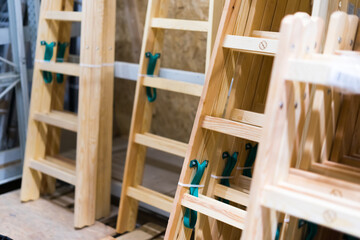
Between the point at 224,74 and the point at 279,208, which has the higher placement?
the point at 224,74

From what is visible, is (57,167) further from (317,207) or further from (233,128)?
(317,207)

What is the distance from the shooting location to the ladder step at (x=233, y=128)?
150cm

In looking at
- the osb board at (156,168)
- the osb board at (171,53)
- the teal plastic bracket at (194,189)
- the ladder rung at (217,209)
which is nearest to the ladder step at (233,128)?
the teal plastic bracket at (194,189)

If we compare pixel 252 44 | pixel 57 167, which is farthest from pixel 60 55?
pixel 252 44

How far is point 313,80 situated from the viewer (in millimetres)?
982

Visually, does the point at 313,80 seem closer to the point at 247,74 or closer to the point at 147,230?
the point at 247,74

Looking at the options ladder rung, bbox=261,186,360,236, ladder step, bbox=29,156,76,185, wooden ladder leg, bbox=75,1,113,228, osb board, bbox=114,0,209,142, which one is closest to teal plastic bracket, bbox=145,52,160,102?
wooden ladder leg, bbox=75,1,113,228

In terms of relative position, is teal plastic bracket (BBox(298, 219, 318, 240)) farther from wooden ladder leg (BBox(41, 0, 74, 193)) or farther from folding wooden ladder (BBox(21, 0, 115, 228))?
wooden ladder leg (BBox(41, 0, 74, 193))

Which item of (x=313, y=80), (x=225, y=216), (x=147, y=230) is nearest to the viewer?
(x=313, y=80)

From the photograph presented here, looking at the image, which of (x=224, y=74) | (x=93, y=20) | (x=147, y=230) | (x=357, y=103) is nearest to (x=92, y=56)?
(x=93, y=20)

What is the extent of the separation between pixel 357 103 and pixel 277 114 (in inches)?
17.9

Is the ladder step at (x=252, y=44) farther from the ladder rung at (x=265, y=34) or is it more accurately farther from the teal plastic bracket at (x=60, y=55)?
the teal plastic bracket at (x=60, y=55)

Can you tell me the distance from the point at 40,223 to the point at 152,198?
0.67m

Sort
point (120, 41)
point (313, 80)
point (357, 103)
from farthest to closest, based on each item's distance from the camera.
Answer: point (120, 41) → point (357, 103) → point (313, 80)
